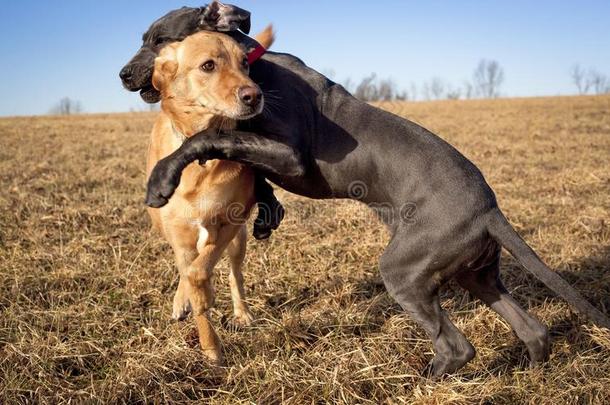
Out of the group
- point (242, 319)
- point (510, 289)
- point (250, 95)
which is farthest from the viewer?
point (510, 289)

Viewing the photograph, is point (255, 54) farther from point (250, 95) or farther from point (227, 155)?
point (227, 155)

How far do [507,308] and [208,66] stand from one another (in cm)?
242

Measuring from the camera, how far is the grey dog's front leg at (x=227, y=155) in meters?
3.23

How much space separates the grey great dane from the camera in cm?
318

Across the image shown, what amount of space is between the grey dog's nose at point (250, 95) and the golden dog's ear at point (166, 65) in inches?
22.2

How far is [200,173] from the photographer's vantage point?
359 centimetres

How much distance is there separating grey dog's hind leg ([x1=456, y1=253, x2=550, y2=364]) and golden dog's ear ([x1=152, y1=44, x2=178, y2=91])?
2.25m

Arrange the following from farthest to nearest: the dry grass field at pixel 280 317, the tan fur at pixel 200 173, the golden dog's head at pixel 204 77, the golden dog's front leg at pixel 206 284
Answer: the golden dog's front leg at pixel 206 284 → the tan fur at pixel 200 173 → the golden dog's head at pixel 204 77 → the dry grass field at pixel 280 317

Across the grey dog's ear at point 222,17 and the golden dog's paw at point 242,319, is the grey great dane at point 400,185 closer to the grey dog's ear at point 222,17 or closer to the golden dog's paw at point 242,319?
the grey dog's ear at point 222,17

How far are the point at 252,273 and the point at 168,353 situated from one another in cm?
160

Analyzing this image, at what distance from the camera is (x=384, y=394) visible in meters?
3.11

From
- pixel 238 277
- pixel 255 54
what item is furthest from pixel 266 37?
pixel 238 277

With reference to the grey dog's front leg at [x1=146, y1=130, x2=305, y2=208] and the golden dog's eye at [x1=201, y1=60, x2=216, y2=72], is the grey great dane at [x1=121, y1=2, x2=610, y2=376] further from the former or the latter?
the golden dog's eye at [x1=201, y1=60, x2=216, y2=72]

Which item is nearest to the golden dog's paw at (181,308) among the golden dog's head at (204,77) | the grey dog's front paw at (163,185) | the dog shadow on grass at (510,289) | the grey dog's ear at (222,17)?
the dog shadow on grass at (510,289)
